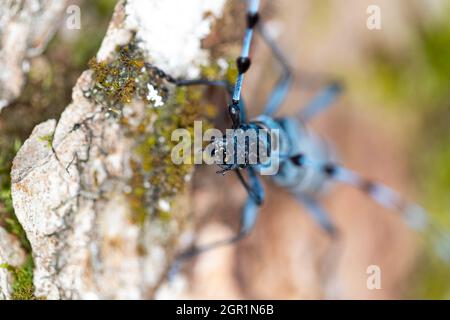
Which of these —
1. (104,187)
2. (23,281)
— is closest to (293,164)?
(104,187)

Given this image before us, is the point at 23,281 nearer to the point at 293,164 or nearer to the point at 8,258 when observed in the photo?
the point at 8,258

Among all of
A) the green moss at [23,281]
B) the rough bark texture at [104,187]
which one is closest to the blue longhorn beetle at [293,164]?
A: the rough bark texture at [104,187]

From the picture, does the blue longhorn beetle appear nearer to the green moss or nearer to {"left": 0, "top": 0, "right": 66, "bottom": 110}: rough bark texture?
{"left": 0, "top": 0, "right": 66, "bottom": 110}: rough bark texture

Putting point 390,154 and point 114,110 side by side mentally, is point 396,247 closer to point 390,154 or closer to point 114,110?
point 390,154

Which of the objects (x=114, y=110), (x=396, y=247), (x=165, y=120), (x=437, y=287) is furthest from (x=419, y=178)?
(x=114, y=110)

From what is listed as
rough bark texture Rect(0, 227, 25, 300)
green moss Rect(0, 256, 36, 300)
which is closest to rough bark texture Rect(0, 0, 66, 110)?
rough bark texture Rect(0, 227, 25, 300)

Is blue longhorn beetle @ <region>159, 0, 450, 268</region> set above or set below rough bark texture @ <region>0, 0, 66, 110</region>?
below
